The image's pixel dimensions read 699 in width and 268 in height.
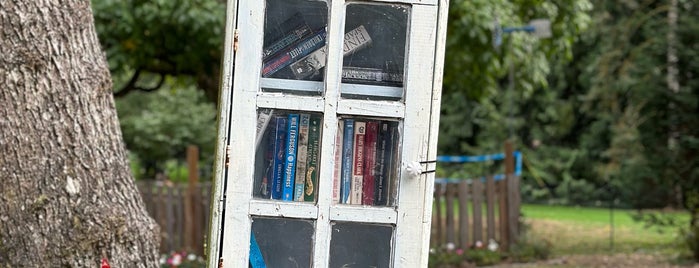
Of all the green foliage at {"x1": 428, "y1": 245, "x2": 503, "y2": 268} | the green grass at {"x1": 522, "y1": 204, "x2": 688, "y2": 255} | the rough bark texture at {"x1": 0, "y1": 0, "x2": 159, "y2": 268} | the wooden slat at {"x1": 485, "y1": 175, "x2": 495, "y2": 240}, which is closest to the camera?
the rough bark texture at {"x1": 0, "y1": 0, "x2": 159, "y2": 268}

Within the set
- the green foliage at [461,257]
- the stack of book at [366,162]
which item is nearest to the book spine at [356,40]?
the stack of book at [366,162]

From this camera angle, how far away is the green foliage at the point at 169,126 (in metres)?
23.0

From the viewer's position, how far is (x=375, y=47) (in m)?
3.57

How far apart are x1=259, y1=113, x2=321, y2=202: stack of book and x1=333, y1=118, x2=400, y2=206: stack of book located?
84 millimetres

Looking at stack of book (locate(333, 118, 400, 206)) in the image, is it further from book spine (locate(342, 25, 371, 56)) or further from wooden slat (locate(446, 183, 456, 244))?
wooden slat (locate(446, 183, 456, 244))

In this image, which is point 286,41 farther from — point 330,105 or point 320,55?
point 330,105

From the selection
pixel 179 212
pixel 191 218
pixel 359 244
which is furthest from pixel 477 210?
pixel 359 244

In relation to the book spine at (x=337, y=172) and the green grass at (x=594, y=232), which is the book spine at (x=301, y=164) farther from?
the green grass at (x=594, y=232)

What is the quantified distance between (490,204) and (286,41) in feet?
31.0

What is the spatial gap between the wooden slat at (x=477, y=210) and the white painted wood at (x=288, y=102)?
918cm

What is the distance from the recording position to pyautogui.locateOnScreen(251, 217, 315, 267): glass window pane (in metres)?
3.57

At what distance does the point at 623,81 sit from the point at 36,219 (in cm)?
922

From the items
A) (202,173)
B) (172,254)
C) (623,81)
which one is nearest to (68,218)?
(172,254)

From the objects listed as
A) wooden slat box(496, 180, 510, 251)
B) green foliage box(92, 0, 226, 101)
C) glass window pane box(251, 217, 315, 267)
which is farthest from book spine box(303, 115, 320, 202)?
wooden slat box(496, 180, 510, 251)
